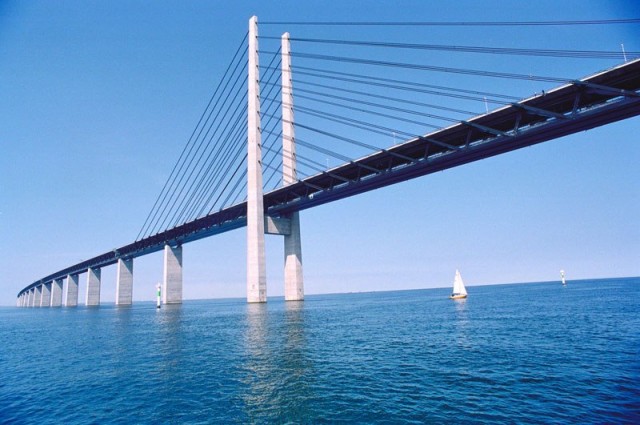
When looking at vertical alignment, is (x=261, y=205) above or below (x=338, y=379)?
above

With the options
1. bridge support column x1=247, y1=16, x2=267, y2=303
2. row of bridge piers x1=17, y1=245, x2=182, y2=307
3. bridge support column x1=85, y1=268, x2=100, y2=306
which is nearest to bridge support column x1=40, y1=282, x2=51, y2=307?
row of bridge piers x1=17, y1=245, x2=182, y2=307

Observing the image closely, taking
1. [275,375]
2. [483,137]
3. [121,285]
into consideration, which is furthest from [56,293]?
[275,375]

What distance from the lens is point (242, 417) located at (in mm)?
12336

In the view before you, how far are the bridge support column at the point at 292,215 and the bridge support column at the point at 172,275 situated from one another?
130 ft

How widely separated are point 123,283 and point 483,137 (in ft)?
389

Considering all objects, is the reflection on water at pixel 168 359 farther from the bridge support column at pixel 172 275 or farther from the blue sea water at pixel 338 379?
the bridge support column at pixel 172 275

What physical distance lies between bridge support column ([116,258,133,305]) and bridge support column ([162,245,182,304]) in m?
29.5

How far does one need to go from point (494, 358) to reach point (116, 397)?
18790 millimetres

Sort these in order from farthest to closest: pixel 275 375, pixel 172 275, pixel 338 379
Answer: pixel 172 275
pixel 275 375
pixel 338 379

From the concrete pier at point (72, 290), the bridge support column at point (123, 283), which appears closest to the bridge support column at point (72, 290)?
the concrete pier at point (72, 290)

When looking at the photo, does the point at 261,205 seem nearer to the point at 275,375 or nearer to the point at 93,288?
the point at 275,375

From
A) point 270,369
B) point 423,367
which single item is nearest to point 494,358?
point 423,367

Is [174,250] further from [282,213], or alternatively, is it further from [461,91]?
[461,91]

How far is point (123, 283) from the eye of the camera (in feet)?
397
